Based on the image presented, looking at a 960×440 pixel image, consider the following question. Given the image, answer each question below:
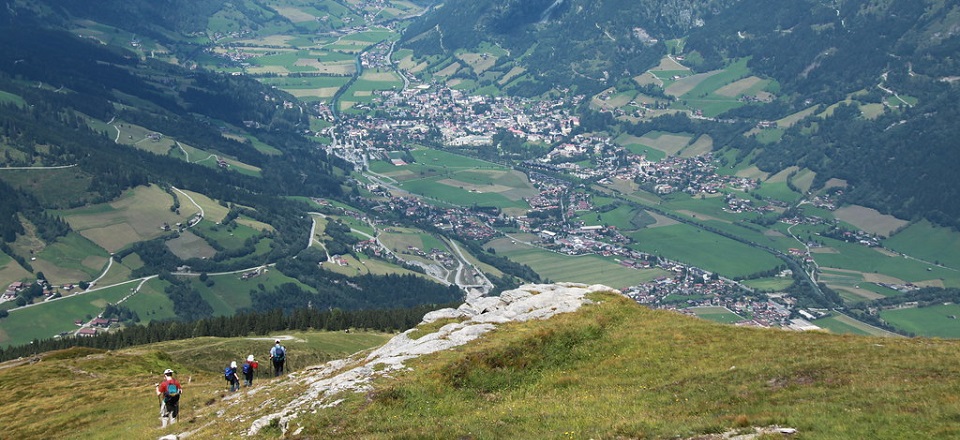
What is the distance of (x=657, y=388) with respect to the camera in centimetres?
4138

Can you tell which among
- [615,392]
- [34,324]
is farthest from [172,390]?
[34,324]

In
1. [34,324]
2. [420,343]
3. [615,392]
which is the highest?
[615,392]

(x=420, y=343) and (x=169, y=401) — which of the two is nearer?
(x=169, y=401)

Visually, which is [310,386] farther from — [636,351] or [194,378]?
[194,378]

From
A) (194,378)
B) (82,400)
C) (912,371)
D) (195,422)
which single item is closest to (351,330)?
(194,378)

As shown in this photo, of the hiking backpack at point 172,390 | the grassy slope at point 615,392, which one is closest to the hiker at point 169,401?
the hiking backpack at point 172,390

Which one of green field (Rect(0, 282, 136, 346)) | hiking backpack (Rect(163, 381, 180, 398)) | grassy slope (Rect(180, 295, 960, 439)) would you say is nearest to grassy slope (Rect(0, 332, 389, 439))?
hiking backpack (Rect(163, 381, 180, 398))

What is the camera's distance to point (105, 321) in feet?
647

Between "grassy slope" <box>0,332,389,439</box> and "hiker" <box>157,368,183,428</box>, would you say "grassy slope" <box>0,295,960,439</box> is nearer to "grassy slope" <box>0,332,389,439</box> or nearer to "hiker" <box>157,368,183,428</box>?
"grassy slope" <box>0,332,389,439</box>

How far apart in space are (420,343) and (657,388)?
61.8 feet

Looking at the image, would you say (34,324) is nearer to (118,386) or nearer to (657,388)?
(118,386)

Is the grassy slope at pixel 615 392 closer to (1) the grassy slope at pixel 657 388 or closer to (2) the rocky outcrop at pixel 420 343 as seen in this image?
(1) the grassy slope at pixel 657 388

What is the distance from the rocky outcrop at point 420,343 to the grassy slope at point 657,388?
1.61 metres

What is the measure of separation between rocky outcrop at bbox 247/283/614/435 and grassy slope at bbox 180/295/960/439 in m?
1.61
